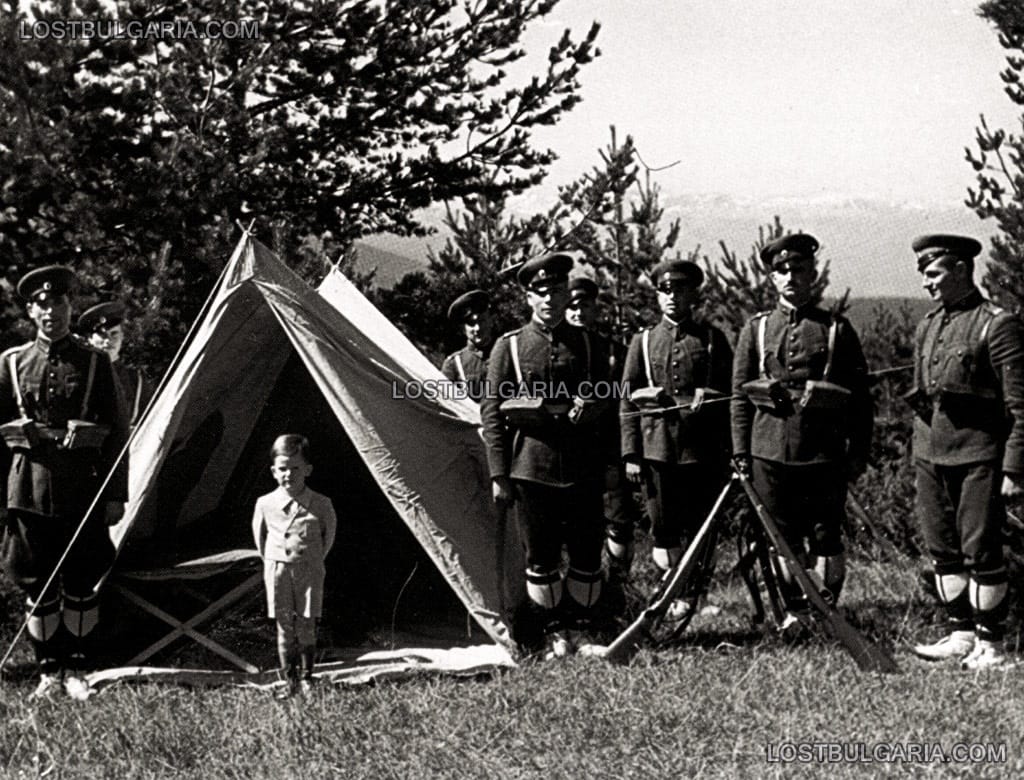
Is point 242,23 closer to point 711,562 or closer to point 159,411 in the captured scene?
point 159,411

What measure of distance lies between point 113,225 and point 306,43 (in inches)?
95.6

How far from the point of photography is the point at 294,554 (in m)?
5.43

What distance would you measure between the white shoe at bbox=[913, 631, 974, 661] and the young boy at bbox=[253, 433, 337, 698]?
2.77 metres

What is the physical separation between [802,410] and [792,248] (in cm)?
79

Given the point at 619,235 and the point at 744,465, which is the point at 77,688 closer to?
the point at 744,465

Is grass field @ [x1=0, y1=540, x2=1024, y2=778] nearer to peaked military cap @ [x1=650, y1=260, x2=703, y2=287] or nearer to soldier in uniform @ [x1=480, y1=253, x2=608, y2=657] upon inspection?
soldier in uniform @ [x1=480, y1=253, x2=608, y2=657]

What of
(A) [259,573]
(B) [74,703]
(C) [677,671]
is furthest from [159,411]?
(C) [677,671]

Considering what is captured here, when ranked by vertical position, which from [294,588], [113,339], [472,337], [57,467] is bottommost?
[294,588]

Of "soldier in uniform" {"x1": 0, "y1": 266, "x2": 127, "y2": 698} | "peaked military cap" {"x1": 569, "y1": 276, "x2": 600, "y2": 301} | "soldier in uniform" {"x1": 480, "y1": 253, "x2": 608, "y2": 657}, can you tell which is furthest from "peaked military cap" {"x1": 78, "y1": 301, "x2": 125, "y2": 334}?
"peaked military cap" {"x1": 569, "y1": 276, "x2": 600, "y2": 301}

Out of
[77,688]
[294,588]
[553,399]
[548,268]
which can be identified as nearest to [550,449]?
[553,399]

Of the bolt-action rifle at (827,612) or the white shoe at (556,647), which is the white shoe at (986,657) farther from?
the white shoe at (556,647)

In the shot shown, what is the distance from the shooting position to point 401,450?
6.18m

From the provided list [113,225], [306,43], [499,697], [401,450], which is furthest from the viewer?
[306,43]

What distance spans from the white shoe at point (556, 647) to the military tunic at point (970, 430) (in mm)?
1795
